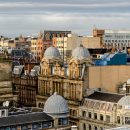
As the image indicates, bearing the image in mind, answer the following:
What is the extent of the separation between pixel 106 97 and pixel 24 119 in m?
25.9

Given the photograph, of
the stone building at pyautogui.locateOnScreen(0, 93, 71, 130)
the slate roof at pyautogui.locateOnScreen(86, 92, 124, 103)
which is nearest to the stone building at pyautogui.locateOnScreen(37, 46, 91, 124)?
the slate roof at pyautogui.locateOnScreen(86, 92, 124, 103)

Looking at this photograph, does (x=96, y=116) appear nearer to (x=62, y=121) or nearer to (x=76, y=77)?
(x=76, y=77)

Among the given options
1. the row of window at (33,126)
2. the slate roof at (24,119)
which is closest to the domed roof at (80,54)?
the slate roof at (24,119)

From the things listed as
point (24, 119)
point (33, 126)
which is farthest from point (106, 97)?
point (24, 119)

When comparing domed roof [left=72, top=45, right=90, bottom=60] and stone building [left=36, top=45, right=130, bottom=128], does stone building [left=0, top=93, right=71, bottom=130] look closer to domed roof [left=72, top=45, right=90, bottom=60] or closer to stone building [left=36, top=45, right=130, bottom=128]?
stone building [left=36, top=45, right=130, bottom=128]

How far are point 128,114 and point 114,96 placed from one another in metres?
11.4

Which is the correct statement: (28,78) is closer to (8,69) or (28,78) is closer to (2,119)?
(8,69)

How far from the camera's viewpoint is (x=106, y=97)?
4422 inches

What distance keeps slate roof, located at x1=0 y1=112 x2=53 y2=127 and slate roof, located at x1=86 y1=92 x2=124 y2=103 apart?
18425mm

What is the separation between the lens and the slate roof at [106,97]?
110m

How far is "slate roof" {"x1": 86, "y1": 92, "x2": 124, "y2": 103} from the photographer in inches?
4311

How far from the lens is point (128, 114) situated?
100625mm

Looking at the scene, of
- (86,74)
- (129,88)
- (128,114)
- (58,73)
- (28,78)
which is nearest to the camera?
(128,114)

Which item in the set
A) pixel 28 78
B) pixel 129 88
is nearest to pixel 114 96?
pixel 129 88
